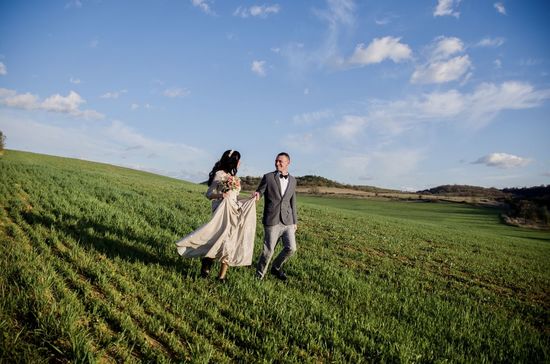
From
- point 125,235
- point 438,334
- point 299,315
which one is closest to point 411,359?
point 438,334

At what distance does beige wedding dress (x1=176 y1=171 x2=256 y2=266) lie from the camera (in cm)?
729

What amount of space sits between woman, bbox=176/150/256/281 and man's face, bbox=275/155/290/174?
927mm

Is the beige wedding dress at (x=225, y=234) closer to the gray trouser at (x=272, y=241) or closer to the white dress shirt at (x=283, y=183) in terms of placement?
the gray trouser at (x=272, y=241)

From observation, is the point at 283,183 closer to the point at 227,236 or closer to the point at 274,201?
the point at 274,201

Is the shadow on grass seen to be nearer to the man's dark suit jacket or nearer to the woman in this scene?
the woman

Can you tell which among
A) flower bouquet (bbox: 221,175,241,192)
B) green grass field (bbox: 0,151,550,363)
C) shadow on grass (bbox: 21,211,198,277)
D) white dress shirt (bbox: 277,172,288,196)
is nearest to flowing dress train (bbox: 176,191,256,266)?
flower bouquet (bbox: 221,175,241,192)

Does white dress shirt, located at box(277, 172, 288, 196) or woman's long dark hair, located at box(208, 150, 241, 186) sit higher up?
woman's long dark hair, located at box(208, 150, 241, 186)

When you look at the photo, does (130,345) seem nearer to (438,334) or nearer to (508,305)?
(438,334)

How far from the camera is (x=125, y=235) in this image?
33.5ft

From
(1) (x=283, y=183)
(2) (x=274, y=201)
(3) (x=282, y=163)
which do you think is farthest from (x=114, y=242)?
(3) (x=282, y=163)

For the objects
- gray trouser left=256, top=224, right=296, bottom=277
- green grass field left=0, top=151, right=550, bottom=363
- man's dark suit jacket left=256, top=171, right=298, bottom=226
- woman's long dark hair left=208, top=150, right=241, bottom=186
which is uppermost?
woman's long dark hair left=208, top=150, right=241, bottom=186

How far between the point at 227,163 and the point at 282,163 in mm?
1321

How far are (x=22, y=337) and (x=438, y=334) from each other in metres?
6.60

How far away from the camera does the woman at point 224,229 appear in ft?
24.0
